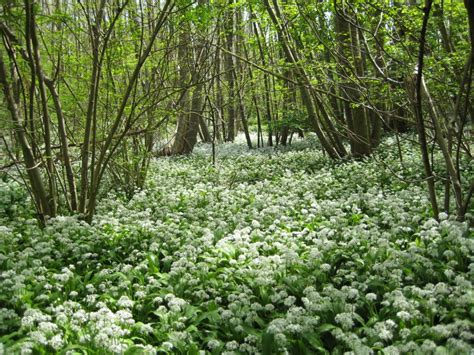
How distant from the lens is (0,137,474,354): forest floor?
11.1ft

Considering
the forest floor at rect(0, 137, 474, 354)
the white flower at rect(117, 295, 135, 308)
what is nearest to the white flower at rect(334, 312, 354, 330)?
the forest floor at rect(0, 137, 474, 354)

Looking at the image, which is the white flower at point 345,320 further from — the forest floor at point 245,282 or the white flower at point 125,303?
the white flower at point 125,303

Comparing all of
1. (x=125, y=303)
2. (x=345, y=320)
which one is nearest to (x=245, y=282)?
(x=125, y=303)

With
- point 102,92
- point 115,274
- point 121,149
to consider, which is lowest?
point 115,274

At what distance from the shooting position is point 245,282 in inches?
182

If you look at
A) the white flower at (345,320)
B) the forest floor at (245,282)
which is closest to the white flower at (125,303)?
the forest floor at (245,282)

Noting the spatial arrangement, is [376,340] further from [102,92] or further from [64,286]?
[102,92]

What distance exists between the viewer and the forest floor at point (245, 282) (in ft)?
11.1

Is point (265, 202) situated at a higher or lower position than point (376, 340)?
higher

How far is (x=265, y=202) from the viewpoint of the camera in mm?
7797

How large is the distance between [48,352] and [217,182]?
7221mm

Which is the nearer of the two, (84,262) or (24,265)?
(24,265)

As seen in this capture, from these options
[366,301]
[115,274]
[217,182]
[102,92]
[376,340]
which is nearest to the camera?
[376,340]

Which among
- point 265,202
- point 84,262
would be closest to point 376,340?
point 84,262
